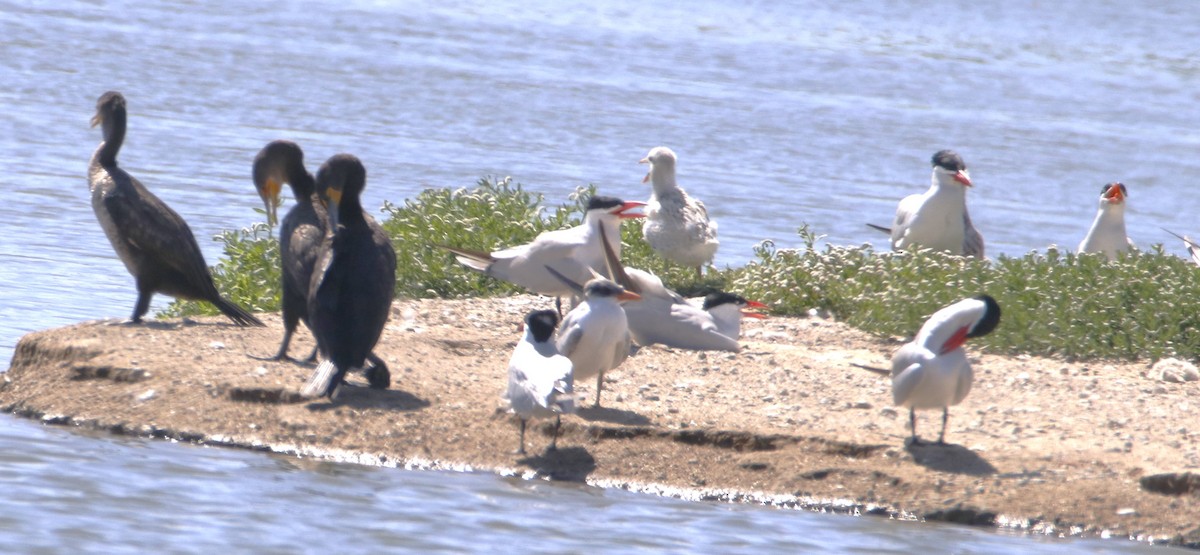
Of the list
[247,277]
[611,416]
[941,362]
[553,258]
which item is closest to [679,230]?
[553,258]

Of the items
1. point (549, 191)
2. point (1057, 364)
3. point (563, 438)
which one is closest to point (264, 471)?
point (563, 438)

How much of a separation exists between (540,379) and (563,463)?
1.53 ft

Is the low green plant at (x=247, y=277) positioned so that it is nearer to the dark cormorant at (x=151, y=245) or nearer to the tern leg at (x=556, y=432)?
the dark cormorant at (x=151, y=245)

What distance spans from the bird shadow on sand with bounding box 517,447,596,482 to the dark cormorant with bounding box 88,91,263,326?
2514 mm

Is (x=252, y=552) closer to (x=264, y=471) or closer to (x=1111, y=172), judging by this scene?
(x=264, y=471)

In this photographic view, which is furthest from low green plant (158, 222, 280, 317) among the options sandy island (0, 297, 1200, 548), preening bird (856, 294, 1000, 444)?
preening bird (856, 294, 1000, 444)

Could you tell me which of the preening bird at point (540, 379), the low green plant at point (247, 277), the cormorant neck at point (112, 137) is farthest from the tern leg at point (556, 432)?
the low green plant at point (247, 277)

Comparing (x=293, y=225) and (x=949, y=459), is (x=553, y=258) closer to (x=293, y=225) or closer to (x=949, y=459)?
(x=293, y=225)

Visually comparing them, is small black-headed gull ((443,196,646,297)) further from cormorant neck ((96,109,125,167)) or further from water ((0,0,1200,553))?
water ((0,0,1200,553))

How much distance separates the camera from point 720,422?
7754 mm

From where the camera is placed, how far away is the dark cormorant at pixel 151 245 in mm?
9078

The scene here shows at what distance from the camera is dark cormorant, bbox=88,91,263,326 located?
29.8 feet

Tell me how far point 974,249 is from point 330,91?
14.4 m

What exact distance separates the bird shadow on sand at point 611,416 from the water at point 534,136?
58cm
